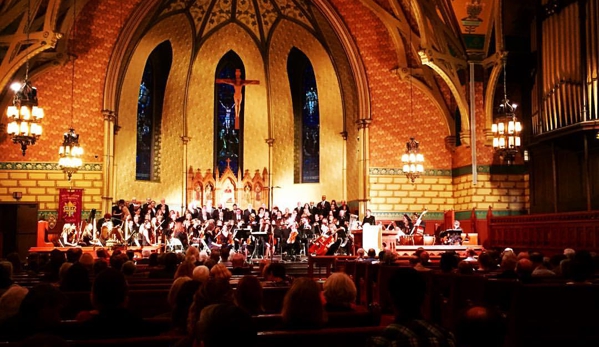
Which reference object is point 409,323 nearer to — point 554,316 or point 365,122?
point 554,316

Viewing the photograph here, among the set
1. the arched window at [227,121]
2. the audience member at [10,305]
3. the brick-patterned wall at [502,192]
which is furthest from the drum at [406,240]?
the audience member at [10,305]

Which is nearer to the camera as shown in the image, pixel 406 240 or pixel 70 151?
pixel 70 151

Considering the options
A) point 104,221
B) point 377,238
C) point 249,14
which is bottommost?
point 377,238

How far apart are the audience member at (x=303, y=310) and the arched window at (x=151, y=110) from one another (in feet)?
71.5

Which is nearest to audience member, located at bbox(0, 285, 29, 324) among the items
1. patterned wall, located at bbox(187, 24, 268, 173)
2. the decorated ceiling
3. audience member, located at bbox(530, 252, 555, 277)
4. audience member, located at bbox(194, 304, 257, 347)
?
audience member, located at bbox(194, 304, 257, 347)

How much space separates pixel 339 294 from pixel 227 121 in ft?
74.8

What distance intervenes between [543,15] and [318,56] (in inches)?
408

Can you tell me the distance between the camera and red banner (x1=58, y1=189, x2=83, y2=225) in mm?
19578

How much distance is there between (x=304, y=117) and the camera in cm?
2691

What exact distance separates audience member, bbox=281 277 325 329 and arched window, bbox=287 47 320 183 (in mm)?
22488

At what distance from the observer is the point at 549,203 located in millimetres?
18062

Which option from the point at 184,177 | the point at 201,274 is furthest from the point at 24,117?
the point at 184,177

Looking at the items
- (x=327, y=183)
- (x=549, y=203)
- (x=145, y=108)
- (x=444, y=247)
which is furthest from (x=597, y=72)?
(x=145, y=108)

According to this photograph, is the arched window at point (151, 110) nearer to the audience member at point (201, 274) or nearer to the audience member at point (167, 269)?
the audience member at point (167, 269)
